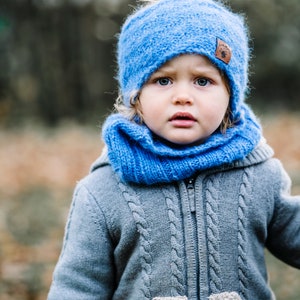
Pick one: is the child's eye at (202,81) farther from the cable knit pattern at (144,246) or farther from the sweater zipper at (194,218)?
the cable knit pattern at (144,246)

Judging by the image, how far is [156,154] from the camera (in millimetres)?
2527

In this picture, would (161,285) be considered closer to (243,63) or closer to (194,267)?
(194,267)

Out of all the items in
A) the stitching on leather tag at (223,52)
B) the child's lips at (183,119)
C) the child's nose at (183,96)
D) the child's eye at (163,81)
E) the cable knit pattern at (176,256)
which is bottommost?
the cable knit pattern at (176,256)

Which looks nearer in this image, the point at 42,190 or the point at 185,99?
the point at 185,99

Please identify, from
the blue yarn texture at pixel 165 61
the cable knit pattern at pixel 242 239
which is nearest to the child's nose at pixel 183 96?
the blue yarn texture at pixel 165 61

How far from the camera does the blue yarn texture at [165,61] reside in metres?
2.47

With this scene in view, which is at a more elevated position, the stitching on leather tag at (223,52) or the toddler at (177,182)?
the stitching on leather tag at (223,52)

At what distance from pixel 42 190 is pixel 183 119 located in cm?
492

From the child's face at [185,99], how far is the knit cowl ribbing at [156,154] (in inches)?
1.8

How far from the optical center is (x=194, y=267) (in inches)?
98.8

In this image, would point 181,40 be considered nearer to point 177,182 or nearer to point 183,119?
point 183,119

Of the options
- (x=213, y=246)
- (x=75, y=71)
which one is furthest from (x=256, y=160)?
(x=75, y=71)

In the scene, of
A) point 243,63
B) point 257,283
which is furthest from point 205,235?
point 243,63

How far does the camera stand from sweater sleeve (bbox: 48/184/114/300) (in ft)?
8.43
